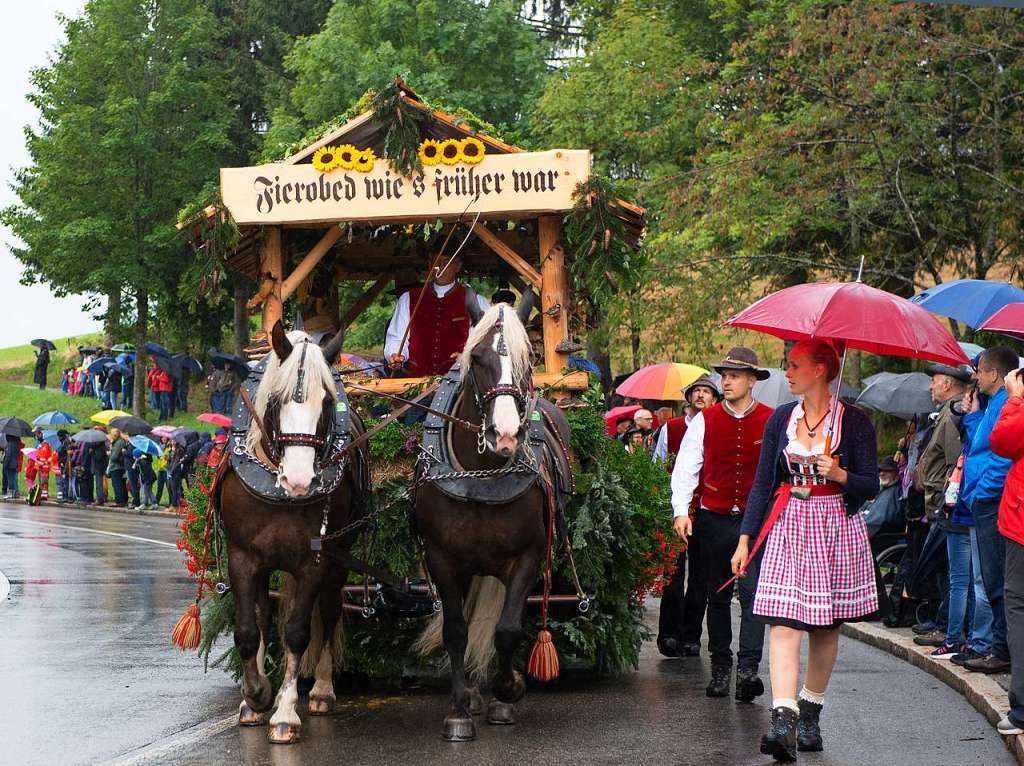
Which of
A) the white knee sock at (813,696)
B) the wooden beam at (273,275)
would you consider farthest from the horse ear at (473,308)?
the white knee sock at (813,696)

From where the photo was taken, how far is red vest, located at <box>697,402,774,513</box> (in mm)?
9578

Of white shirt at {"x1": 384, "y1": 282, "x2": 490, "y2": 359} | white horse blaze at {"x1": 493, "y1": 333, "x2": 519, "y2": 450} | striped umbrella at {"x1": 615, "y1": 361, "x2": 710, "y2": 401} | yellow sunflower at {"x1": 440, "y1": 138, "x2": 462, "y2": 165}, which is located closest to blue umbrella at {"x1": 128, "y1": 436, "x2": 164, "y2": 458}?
striped umbrella at {"x1": 615, "y1": 361, "x2": 710, "y2": 401}

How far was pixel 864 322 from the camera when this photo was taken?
6.93m

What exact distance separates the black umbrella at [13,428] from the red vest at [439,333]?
28.9m

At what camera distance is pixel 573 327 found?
35.2ft

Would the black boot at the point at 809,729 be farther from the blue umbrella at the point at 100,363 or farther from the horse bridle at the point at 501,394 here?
the blue umbrella at the point at 100,363

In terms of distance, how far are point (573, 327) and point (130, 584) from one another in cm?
801

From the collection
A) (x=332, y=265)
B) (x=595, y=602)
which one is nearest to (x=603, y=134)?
(x=332, y=265)

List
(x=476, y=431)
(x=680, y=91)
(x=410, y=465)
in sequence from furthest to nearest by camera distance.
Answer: (x=680, y=91) → (x=410, y=465) → (x=476, y=431)

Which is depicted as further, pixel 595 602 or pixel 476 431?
pixel 595 602

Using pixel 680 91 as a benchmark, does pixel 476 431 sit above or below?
below

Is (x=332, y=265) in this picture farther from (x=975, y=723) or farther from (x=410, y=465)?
(x=975, y=723)

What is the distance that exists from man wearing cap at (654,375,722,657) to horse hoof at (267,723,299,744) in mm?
3593

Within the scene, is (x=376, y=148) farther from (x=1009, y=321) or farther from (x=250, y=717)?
(x=1009, y=321)
